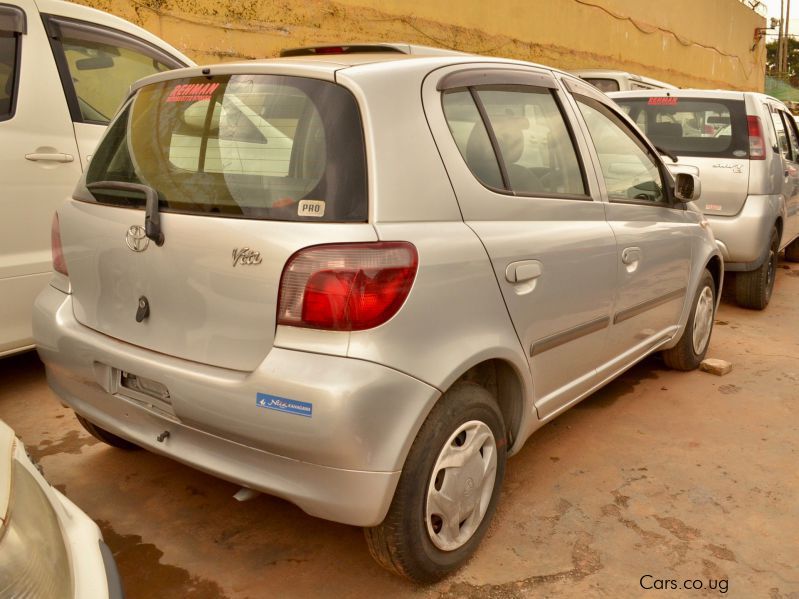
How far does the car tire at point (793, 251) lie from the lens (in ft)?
27.7

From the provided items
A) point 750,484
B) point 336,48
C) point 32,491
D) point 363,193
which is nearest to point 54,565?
point 32,491

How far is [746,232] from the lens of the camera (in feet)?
18.2

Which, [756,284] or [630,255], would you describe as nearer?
[630,255]

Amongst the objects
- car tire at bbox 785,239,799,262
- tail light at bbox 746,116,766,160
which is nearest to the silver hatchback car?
tail light at bbox 746,116,766,160

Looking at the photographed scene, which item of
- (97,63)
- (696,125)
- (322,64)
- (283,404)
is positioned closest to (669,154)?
Result: (696,125)

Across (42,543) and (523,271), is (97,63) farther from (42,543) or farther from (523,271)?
(42,543)

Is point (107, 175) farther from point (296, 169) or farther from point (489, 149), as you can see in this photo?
point (489, 149)

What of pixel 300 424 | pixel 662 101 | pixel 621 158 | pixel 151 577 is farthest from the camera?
pixel 662 101

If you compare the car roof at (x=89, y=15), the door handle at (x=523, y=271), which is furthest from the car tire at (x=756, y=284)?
the car roof at (x=89, y=15)

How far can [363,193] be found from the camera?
2.07 m

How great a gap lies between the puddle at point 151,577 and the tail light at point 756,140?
4.91 m

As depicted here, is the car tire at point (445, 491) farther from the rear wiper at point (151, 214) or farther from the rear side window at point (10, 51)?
the rear side window at point (10, 51)

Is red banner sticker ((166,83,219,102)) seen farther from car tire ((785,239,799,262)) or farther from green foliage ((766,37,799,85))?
green foliage ((766,37,799,85))

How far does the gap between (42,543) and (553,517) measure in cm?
189
